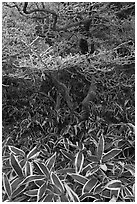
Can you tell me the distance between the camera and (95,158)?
5.31 ft

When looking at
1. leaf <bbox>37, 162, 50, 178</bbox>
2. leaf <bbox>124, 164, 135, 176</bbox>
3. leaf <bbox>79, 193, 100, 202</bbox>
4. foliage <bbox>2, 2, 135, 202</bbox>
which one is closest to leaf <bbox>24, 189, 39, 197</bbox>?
foliage <bbox>2, 2, 135, 202</bbox>

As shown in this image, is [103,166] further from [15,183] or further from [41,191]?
[15,183]

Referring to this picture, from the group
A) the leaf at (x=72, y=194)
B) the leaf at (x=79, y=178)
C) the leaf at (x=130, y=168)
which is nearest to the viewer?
the leaf at (x=72, y=194)

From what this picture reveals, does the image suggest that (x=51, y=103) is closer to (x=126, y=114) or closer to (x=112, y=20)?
(x=126, y=114)

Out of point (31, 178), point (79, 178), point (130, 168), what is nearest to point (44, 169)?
point (31, 178)

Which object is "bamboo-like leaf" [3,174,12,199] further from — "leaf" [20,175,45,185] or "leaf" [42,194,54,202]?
"leaf" [42,194,54,202]

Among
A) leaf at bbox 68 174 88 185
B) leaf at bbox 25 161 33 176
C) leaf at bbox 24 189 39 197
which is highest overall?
leaf at bbox 25 161 33 176

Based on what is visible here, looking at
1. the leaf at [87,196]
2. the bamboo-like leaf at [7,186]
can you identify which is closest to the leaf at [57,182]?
the leaf at [87,196]

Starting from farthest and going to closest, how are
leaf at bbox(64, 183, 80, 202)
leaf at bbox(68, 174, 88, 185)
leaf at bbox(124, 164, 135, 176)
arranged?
leaf at bbox(124, 164, 135, 176) → leaf at bbox(68, 174, 88, 185) → leaf at bbox(64, 183, 80, 202)

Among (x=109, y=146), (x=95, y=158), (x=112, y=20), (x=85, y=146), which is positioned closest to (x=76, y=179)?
(x=95, y=158)

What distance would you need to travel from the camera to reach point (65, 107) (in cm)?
266

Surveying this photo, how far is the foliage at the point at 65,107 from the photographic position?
147 centimetres

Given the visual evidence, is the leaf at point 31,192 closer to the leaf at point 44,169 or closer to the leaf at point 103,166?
the leaf at point 44,169

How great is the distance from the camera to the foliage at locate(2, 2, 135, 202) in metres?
1.47
